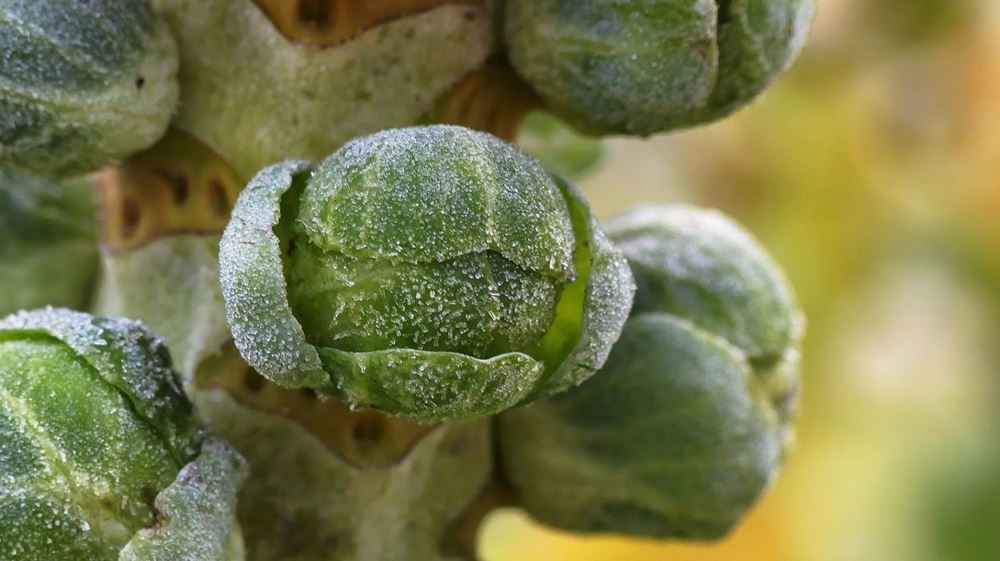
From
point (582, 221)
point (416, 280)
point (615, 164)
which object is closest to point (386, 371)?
point (416, 280)

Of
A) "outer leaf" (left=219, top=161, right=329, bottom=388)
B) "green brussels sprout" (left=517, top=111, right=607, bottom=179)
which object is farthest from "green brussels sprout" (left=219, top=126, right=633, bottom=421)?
"green brussels sprout" (left=517, top=111, right=607, bottom=179)

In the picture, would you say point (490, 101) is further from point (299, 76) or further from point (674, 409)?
point (674, 409)

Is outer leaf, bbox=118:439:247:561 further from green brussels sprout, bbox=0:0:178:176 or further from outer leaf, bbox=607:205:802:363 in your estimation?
outer leaf, bbox=607:205:802:363

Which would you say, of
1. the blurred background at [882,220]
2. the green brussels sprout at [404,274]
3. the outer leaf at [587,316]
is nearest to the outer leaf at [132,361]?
the green brussels sprout at [404,274]

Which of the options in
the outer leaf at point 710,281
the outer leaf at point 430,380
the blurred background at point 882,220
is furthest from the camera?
the blurred background at point 882,220

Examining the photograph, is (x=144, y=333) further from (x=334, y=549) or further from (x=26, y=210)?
(x=26, y=210)

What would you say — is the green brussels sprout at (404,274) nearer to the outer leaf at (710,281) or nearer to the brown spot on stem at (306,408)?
the brown spot on stem at (306,408)

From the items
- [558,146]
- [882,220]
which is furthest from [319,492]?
[882,220]
